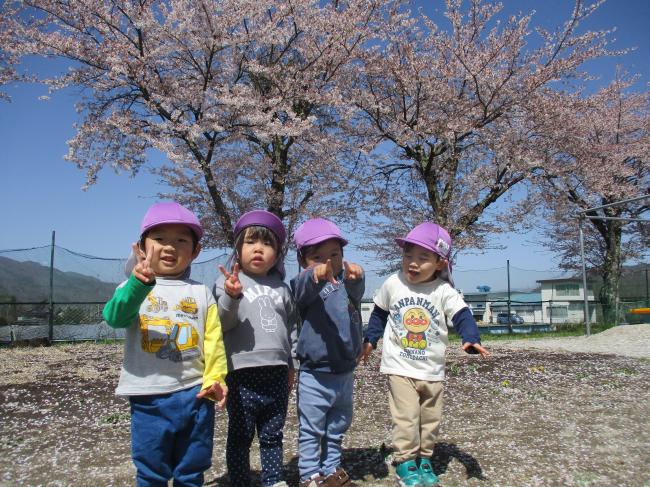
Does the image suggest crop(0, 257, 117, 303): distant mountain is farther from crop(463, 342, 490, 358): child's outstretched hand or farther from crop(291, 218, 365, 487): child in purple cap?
crop(463, 342, 490, 358): child's outstretched hand

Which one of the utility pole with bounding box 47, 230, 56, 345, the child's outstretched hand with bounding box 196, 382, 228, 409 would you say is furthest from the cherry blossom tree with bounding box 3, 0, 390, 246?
the child's outstretched hand with bounding box 196, 382, 228, 409

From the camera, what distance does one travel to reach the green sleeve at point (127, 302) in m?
1.88

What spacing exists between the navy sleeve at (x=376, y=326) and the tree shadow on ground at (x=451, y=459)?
75 cm

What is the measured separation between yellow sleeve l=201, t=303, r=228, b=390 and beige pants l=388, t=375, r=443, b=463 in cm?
101

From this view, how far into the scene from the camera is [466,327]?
2.67m

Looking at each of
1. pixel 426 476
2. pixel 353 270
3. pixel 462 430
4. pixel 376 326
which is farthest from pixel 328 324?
pixel 462 430

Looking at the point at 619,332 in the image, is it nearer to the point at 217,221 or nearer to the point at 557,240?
the point at 557,240

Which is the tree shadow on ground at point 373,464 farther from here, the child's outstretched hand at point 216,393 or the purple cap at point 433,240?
the purple cap at point 433,240

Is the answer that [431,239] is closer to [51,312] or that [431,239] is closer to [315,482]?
[315,482]

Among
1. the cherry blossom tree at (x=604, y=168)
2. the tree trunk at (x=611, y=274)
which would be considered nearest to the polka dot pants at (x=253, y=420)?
the cherry blossom tree at (x=604, y=168)

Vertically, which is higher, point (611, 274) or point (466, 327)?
point (611, 274)

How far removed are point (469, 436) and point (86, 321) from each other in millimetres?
11396

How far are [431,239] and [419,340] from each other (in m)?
0.54

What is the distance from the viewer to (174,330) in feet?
6.80
